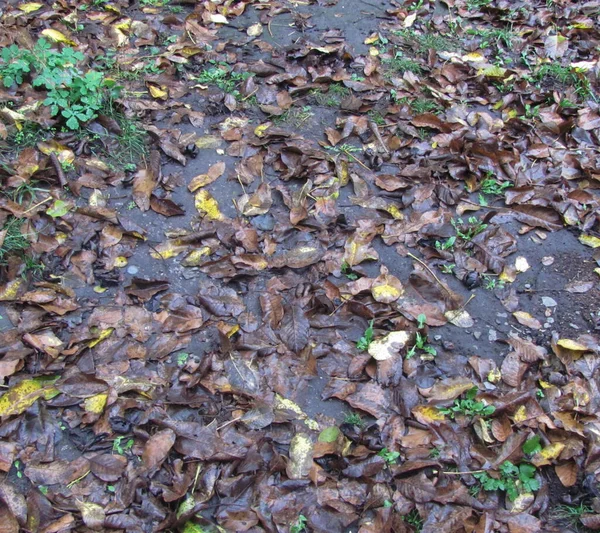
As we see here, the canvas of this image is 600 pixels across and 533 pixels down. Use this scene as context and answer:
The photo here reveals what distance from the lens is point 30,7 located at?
14.5ft

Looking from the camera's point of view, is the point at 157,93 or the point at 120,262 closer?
the point at 120,262

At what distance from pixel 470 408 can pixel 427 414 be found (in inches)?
7.7

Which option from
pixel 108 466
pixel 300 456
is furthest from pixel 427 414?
pixel 108 466

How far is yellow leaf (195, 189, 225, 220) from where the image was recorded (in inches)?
129

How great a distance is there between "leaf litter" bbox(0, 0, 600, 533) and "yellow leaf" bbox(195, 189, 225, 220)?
2 centimetres

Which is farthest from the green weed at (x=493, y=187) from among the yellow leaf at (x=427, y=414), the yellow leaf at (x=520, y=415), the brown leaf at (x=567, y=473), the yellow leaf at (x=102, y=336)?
the yellow leaf at (x=102, y=336)

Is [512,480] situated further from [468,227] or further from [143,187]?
[143,187]

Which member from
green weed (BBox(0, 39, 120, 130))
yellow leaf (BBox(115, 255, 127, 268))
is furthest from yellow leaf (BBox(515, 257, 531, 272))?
green weed (BBox(0, 39, 120, 130))

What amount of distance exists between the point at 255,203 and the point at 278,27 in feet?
6.65

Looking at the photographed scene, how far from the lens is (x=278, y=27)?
4.62 meters

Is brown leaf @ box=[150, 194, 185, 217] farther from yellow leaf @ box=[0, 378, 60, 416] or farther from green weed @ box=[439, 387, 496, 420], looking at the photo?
green weed @ box=[439, 387, 496, 420]

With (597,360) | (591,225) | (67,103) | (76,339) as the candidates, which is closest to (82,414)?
(76,339)

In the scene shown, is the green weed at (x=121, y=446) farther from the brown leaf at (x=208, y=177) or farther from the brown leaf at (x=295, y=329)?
the brown leaf at (x=208, y=177)

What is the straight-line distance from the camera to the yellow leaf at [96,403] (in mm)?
2463
